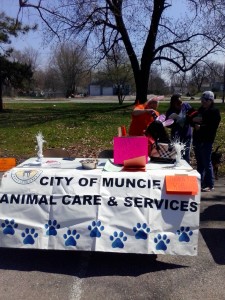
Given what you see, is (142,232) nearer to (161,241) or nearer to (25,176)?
(161,241)

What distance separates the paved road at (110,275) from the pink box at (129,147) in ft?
3.43

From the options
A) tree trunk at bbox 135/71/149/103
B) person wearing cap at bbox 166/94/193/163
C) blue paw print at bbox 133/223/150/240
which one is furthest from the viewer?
tree trunk at bbox 135/71/149/103

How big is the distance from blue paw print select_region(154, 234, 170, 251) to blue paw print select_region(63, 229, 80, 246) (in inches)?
30.2

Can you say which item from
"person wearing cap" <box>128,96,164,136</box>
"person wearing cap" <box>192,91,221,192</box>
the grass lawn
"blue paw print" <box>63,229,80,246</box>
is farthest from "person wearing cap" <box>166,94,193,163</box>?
"blue paw print" <box>63,229,80,246</box>

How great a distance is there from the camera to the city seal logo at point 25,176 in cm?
425

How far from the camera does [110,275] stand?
3.96 meters

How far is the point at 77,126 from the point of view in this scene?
16.0 m

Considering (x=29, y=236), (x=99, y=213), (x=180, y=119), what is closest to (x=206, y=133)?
(x=180, y=119)

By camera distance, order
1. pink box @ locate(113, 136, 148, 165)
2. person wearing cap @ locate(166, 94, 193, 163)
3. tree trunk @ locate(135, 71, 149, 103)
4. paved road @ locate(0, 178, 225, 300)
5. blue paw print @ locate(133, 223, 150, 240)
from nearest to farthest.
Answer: paved road @ locate(0, 178, 225, 300), blue paw print @ locate(133, 223, 150, 240), pink box @ locate(113, 136, 148, 165), person wearing cap @ locate(166, 94, 193, 163), tree trunk @ locate(135, 71, 149, 103)

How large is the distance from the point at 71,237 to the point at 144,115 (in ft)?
7.78

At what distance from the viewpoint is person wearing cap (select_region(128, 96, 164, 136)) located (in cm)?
576

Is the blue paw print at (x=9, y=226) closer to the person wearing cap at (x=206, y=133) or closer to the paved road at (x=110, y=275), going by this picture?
the paved road at (x=110, y=275)

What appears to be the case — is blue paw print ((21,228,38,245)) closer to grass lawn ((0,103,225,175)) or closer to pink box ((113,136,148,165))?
pink box ((113,136,148,165))

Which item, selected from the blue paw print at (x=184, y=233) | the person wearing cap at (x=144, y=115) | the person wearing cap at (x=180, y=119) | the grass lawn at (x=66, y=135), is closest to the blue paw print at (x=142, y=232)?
the blue paw print at (x=184, y=233)
